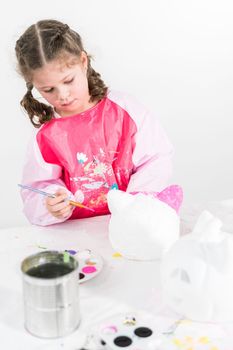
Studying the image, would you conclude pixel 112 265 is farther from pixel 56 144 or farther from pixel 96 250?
pixel 56 144

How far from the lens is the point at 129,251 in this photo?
3.41ft

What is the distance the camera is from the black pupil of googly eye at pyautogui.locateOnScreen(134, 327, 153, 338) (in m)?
0.80

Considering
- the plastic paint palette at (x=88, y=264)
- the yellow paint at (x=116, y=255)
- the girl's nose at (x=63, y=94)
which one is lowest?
the yellow paint at (x=116, y=255)

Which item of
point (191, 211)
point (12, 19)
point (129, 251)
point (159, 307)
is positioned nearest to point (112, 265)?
point (129, 251)

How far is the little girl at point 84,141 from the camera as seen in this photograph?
1.28 metres

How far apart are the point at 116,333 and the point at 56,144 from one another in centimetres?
63

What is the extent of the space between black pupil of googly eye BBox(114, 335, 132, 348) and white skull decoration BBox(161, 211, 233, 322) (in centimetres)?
10

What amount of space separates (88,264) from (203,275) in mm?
282

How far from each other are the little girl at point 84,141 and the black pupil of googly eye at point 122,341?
0.52 meters

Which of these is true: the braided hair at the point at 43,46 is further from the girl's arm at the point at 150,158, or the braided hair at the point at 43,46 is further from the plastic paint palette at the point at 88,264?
the plastic paint palette at the point at 88,264

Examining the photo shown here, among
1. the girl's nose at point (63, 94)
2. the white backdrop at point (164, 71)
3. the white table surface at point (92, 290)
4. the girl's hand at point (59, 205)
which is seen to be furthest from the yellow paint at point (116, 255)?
the white backdrop at point (164, 71)

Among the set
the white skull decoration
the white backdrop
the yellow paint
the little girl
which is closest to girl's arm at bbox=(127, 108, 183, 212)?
the little girl

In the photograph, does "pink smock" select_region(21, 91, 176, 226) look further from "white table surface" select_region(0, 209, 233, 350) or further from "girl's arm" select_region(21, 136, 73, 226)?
"white table surface" select_region(0, 209, 233, 350)

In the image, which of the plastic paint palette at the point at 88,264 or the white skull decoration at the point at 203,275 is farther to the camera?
the plastic paint palette at the point at 88,264
